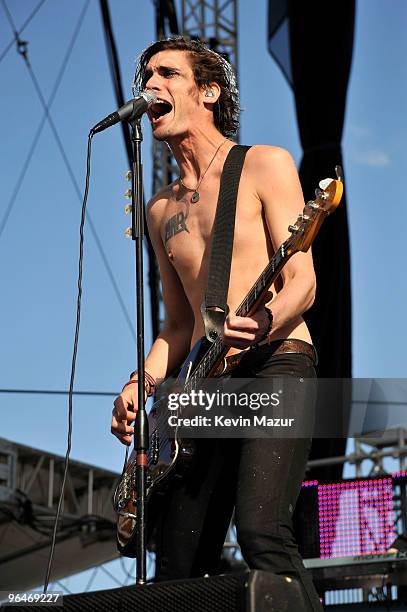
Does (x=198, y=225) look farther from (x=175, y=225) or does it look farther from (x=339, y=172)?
(x=339, y=172)

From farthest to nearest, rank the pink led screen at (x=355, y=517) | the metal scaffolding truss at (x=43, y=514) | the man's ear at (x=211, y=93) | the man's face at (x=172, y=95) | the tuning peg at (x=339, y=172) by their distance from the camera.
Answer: the metal scaffolding truss at (x=43, y=514), the pink led screen at (x=355, y=517), the man's ear at (x=211, y=93), the man's face at (x=172, y=95), the tuning peg at (x=339, y=172)

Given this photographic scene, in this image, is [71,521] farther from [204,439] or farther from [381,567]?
[204,439]

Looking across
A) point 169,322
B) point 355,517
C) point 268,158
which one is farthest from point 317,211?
point 355,517

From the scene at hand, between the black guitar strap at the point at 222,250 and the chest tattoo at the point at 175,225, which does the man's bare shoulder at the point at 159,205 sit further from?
the black guitar strap at the point at 222,250

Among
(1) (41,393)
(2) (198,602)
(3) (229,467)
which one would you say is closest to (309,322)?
(1) (41,393)

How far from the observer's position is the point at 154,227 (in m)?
3.48

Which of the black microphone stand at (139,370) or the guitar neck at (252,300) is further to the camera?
the guitar neck at (252,300)

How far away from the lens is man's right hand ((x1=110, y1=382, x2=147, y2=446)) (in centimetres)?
314

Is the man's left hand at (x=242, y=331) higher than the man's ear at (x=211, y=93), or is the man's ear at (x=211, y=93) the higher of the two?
the man's ear at (x=211, y=93)

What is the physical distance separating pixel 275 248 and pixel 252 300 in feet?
0.73

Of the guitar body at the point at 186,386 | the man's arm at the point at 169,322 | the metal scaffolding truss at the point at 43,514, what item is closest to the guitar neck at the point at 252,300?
the guitar body at the point at 186,386

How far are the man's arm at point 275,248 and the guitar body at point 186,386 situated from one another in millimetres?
78

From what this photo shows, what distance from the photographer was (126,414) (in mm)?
3141

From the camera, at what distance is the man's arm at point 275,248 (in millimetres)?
2773
